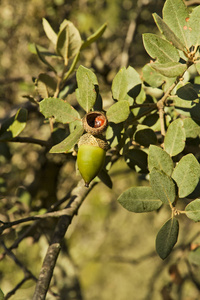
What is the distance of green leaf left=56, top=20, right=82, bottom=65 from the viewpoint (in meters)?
0.87

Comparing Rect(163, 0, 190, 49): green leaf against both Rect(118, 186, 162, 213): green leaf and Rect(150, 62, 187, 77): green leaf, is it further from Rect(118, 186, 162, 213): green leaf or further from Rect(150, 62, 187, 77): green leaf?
Rect(118, 186, 162, 213): green leaf

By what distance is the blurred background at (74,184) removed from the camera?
1.47 m

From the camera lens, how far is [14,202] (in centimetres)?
135

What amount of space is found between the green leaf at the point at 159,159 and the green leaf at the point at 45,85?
384 mm

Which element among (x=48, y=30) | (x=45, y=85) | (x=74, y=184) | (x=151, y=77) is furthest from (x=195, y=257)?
(x=74, y=184)

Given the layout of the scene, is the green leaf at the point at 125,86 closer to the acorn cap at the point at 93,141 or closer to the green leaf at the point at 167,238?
the acorn cap at the point at 93,141

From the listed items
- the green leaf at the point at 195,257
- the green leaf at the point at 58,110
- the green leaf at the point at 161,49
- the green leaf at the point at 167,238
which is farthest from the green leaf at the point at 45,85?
the green leaf at the point at 195,257

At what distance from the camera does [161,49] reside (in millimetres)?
618

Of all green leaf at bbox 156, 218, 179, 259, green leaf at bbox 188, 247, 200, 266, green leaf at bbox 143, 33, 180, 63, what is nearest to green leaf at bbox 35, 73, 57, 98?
green leaf at bbox 143, 33, 180, 63

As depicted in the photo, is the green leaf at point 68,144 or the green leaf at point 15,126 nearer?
the green leaf at point 68,144

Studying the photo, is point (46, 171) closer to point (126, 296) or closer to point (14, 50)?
point (14, 50)

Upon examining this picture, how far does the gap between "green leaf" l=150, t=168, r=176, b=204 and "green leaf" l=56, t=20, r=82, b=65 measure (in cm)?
45

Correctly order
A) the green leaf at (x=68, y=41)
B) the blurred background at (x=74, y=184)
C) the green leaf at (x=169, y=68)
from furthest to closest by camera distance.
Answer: the blurred background at (x=74, y=184)
the green leaf at (x=68, y=41)
the green leaf at (x=169, y=68)

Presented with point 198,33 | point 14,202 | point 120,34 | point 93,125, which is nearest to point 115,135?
point 93,125
